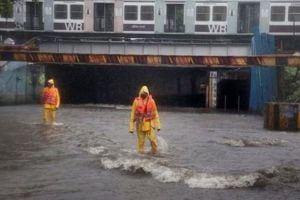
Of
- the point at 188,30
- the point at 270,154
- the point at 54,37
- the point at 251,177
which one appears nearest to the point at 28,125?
the point at 270,154

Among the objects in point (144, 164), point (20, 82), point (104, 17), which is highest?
point (104, 17)

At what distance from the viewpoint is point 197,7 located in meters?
48.1

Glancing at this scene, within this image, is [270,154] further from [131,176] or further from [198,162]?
[131,176]

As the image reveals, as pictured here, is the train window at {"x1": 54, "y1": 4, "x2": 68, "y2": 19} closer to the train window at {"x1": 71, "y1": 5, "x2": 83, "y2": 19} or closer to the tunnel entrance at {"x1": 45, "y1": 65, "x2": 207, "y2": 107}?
the train window at {"x1": 71, "y1": 5, "x2": 83, "y2": 19}

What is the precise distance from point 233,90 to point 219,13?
675 cm

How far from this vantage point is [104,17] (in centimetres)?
4941

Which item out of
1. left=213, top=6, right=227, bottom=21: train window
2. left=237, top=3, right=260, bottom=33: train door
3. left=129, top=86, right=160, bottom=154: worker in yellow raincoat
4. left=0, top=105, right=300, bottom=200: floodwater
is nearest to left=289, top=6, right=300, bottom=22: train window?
left=237, top=3, right=260, bottom=33: train door

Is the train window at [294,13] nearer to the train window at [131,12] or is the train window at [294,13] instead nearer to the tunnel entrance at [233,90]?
the tunnel entrance at [233,90]

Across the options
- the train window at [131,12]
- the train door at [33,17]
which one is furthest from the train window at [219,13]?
the train door at [33,17]

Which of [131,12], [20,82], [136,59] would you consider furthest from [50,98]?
[131,12]

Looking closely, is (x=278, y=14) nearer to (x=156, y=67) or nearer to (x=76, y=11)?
(x=156, y=67)

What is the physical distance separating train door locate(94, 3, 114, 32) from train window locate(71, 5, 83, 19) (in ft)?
3.91

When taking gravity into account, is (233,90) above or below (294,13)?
below

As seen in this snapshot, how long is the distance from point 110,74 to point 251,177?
117 feet
